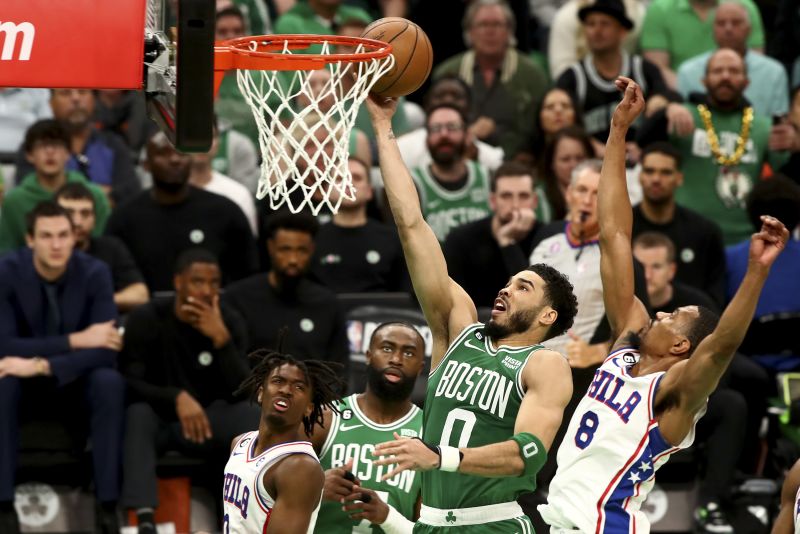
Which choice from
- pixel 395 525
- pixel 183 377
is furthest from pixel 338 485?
pixel 183 377

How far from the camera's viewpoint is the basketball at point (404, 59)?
6.52 meters

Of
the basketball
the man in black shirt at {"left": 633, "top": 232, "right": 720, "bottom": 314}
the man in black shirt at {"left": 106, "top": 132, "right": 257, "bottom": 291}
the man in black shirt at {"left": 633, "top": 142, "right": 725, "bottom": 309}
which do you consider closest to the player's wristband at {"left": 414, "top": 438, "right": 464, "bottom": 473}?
the basketball

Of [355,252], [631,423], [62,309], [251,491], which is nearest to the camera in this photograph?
[631,423]

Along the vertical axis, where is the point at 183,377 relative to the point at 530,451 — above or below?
below

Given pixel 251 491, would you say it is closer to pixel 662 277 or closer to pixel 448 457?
pixel 448 457

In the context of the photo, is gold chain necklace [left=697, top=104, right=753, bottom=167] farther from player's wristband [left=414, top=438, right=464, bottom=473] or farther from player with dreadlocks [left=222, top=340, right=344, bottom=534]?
player's wristband [left=414, top=438, right=464, bottom=473]

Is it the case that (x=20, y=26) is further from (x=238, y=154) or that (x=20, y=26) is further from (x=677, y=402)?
(x=238, y=154)

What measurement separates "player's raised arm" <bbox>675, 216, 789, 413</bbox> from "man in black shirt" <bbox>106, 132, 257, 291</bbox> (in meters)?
4.57

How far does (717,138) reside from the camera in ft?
36.0

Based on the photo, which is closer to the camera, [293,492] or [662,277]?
[293,492]

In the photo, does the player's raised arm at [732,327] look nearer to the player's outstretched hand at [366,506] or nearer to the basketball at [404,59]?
the player's outstretched hand at [366,506]

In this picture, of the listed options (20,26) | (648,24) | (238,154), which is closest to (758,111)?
(648,24)

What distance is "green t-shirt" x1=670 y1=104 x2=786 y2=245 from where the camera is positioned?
1090cm

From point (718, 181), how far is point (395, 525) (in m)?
5.00
